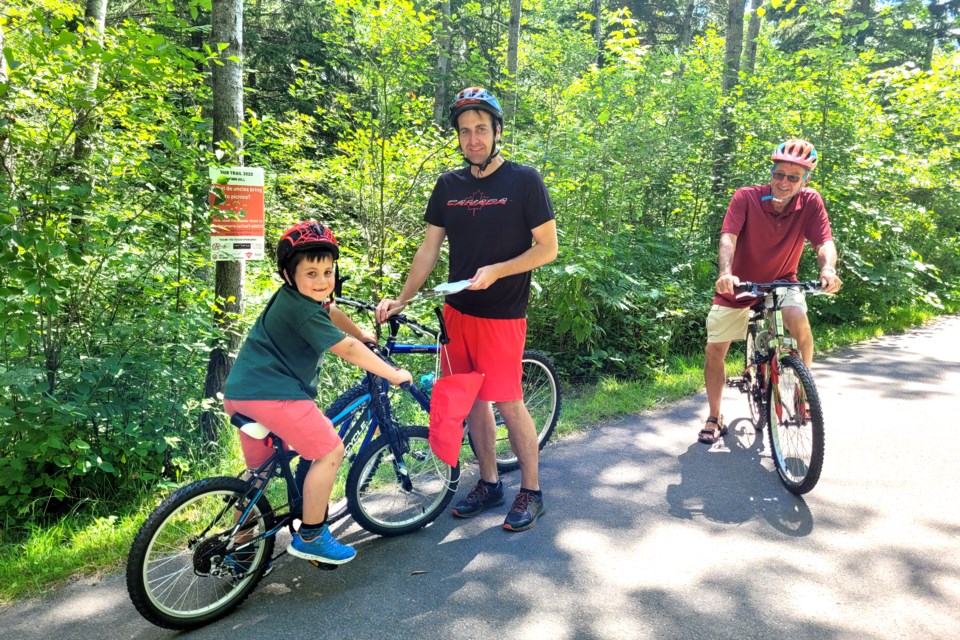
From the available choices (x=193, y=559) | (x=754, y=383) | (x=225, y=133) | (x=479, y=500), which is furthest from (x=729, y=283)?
(x=225, y=133)

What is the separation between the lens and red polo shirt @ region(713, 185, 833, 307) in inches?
170

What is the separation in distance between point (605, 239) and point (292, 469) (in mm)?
A: 5047

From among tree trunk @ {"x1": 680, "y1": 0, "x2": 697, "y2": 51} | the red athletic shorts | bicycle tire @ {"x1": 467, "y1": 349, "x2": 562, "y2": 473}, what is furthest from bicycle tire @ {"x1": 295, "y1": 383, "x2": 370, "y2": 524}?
tree trunk @ {"x1": 680, "y1": 0, "x2": 697, "y2": 51}

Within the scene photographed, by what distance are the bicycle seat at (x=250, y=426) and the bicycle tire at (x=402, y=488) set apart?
0.67 m

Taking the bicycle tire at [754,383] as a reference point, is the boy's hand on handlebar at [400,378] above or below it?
above

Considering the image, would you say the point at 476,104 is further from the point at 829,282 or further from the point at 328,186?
the point at 328,186

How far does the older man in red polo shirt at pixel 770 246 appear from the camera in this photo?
4.15 m

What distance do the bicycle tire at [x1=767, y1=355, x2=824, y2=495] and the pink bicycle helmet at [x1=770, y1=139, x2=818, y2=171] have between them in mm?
1346

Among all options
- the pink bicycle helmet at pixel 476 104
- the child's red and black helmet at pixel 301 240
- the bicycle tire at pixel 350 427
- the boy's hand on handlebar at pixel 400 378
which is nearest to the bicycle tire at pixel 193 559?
the bicycle tire at pixel 350 427

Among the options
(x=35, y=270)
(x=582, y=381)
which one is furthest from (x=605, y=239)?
(x=35, y=270)

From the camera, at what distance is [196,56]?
3465 mm

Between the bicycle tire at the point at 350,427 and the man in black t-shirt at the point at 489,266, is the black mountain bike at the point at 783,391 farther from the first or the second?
the bicycle tire at the point at 350,427

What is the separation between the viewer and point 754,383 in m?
4.60

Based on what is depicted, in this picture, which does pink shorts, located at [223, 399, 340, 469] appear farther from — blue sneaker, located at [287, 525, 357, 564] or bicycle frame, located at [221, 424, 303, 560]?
blue sneaker, located at [287, 525, 357, 564]
